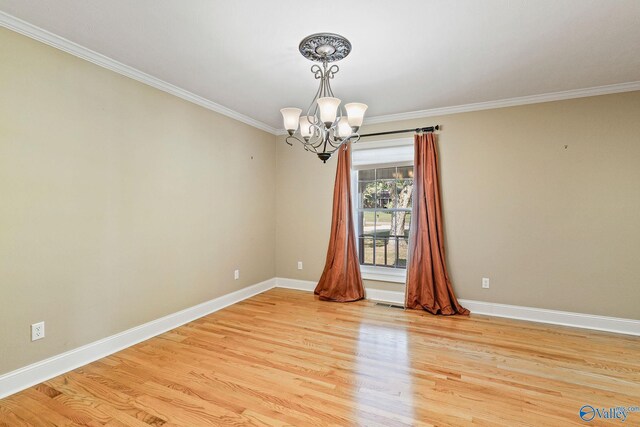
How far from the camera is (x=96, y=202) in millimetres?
2537

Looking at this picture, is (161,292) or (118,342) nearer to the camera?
(118,342)

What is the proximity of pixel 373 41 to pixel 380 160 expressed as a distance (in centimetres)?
211

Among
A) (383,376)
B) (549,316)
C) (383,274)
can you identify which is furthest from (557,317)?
(383,376)

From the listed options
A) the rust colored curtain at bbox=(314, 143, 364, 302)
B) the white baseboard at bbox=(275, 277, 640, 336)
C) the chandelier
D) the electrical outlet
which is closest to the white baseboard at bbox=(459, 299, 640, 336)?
the white baseboard at bbox=(275, 277, 640, 336)

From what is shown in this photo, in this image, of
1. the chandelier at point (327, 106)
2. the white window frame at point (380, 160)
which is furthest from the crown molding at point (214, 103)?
the chandelier at point (327, 106)

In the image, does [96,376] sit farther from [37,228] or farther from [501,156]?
[501,156]

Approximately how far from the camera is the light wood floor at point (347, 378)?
1837 millimetres

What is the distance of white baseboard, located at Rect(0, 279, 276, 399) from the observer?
82.0 inches

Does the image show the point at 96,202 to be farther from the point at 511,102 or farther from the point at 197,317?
the point at 511,102

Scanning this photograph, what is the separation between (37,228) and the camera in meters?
2.19

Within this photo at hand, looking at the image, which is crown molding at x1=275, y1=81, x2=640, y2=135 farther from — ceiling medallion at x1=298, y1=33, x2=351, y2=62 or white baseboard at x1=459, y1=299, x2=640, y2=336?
white baseboard at x1=459, y1=299, x2=640, y2=336

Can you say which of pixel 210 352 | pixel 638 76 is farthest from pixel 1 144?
pixel 638 76

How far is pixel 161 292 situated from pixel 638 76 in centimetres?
510

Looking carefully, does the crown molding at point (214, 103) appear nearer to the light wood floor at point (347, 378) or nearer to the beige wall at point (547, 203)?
the beige wall at point (547, 203)
